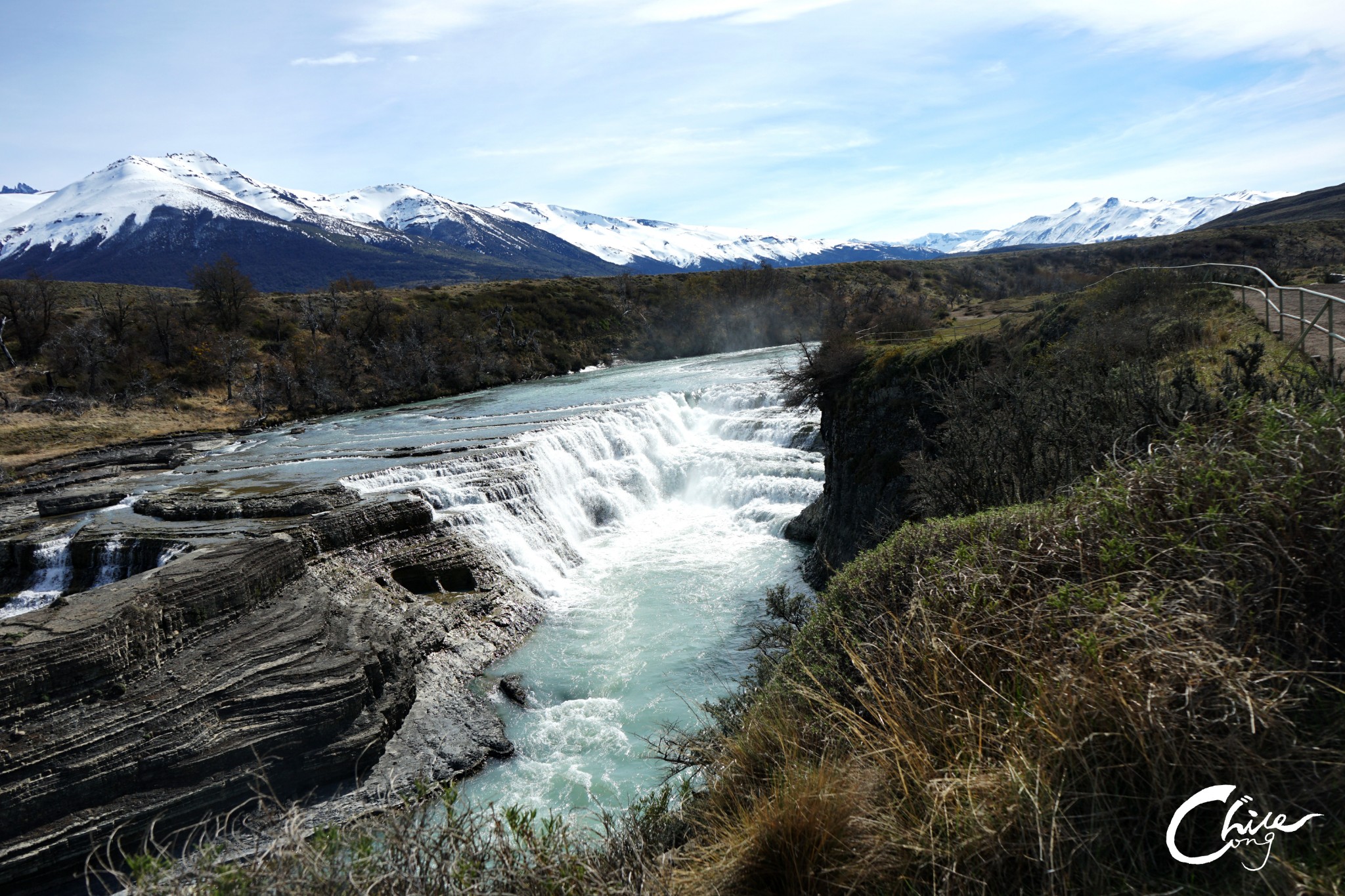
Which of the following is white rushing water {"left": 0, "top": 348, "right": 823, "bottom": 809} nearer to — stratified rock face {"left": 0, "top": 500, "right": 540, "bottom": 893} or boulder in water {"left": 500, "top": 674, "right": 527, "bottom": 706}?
boulder in water {"left": 500, "top": 674, "right": 527, "bottom": 706}

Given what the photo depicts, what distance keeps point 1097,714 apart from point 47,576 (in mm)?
16467

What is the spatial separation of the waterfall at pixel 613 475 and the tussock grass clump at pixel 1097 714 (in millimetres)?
11180

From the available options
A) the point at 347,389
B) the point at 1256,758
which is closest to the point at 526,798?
the point at 1256,758

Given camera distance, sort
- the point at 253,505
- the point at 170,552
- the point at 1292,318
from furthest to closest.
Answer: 1. the point at 253,505
2. the point at 170,552
3. the point at 1292,318

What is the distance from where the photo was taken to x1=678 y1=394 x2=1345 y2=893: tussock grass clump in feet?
8.45

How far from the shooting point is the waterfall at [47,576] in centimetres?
1184

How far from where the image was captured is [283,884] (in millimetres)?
2895

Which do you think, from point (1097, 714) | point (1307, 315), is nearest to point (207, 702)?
point (1097, 714)

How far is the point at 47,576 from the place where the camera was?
41.1ft

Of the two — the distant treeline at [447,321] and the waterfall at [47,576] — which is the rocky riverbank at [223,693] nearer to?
the waterfall at [47,576]

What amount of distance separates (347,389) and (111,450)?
14.0 m

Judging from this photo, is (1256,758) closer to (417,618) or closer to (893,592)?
(893,592)

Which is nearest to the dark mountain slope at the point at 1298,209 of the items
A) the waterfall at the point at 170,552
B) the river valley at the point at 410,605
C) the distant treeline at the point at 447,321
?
the distant treeline at the point at 447,321

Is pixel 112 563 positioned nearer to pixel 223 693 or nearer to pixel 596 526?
pixel 223 693
